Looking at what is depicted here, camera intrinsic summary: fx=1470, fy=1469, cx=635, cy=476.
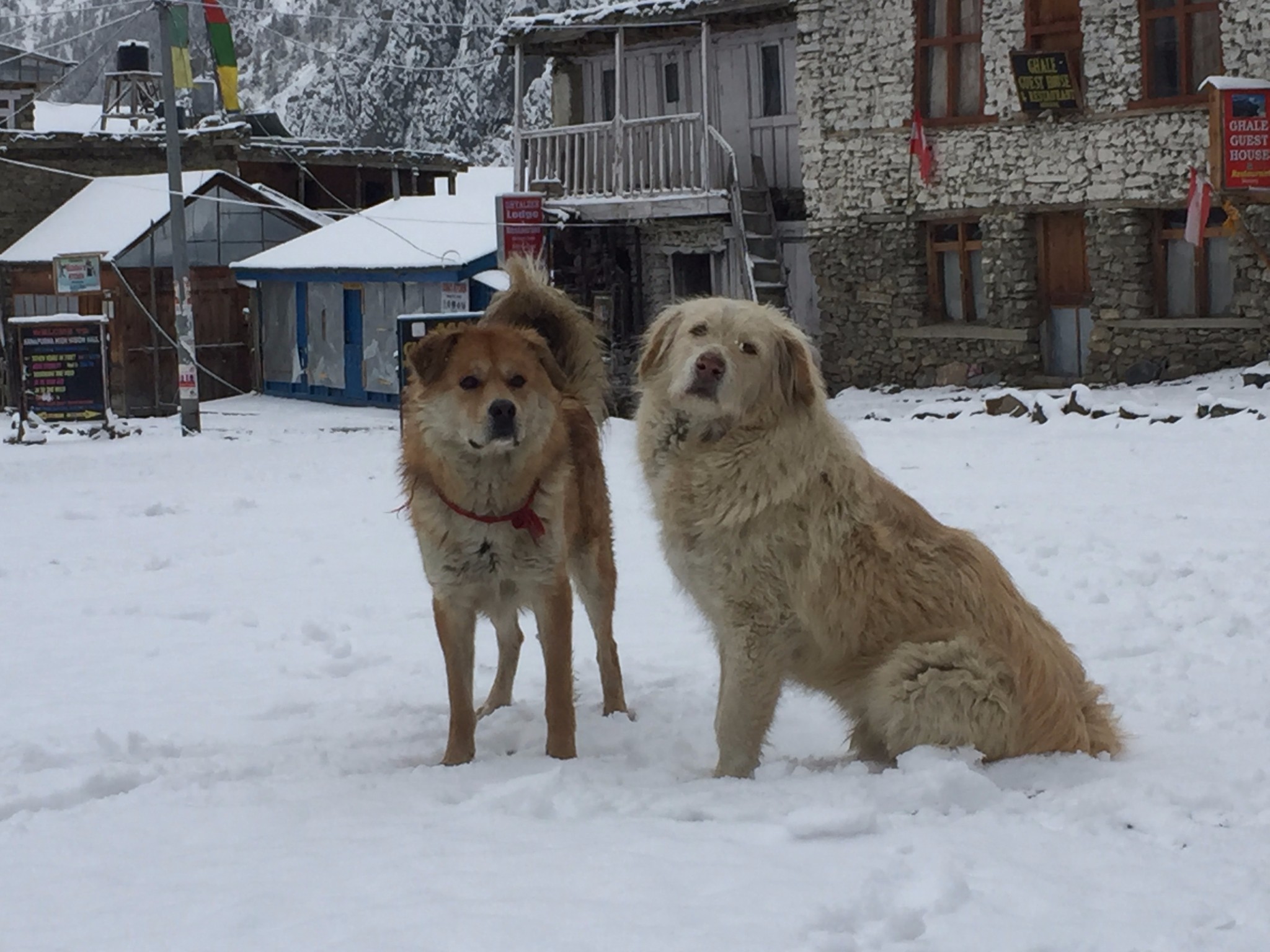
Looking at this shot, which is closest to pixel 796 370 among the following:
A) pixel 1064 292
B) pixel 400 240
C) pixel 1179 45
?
pixel 1179 45

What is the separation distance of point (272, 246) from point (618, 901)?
2731 cm

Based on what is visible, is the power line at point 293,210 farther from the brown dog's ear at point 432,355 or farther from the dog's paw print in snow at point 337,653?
the brown dog's ear at point 432,355

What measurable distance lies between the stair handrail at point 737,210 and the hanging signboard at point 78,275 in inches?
410

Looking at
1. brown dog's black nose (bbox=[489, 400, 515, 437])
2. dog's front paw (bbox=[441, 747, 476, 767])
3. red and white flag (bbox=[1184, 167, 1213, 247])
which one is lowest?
dog's front paw (bbox=[441, 747, 476, 767])

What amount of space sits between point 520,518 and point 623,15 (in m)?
19.0

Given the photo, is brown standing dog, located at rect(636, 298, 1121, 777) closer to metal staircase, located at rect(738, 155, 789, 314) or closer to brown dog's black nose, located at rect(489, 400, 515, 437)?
brown dog's black nose, located at rect(489, 400, 515, 437)

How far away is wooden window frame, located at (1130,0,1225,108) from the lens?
59.0 feet

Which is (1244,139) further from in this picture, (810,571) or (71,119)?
(71,119)

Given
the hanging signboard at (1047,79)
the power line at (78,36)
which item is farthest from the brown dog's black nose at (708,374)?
the power line at (78,36)

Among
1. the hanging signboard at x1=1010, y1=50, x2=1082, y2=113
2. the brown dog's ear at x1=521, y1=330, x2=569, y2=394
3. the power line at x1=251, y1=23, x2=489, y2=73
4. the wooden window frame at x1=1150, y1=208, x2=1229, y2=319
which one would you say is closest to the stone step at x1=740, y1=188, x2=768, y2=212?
the hanging signboard at x1=1010, y1=50, x2=1082, y2=113

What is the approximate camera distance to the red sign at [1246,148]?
16609 mm

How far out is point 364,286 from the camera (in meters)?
25.6

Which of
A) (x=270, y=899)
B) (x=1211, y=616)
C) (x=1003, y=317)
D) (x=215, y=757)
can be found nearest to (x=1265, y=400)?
(x=1003, y=317)

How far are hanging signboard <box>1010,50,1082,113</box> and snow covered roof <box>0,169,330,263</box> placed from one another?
49.0ft
